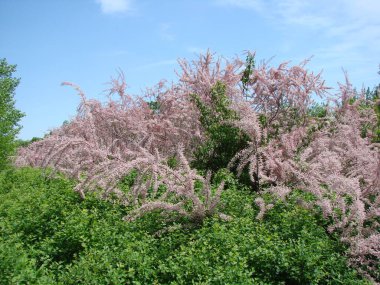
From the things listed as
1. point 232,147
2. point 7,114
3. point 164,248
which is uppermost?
point 7,114

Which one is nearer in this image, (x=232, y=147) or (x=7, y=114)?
(x=232, y=147)

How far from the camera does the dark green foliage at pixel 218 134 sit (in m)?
8.05

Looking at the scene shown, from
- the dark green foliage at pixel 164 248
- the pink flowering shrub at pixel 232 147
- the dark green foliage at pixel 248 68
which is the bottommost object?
the dark green foliage at pixel 164 248

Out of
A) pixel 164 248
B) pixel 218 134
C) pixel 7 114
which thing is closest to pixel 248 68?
pixel 218 134

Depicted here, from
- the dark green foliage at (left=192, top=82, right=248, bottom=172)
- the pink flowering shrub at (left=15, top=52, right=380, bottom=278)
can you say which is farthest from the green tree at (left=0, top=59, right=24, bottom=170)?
the dark green foliage at (left=192, top=82, right=248, bottom=172)

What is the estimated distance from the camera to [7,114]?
20594mm

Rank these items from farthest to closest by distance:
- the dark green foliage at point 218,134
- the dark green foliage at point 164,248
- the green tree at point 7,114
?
the green tree at point 7,114 < the dark green foliage at point 218,134 < the dark green foliage at point 164,248

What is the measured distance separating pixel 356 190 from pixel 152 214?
2706 mm

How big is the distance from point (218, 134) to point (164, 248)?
10.5ft

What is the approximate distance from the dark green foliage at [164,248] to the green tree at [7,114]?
405 inches

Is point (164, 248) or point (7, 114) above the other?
point (7, 114)

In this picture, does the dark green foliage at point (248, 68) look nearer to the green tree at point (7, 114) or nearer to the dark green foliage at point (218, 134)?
the dark green foliage at point (218, 134)

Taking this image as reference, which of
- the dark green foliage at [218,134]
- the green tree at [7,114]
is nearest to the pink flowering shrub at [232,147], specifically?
the dark green foliage at [218,134]

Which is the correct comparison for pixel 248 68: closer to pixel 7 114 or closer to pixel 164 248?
pixel 164 248
